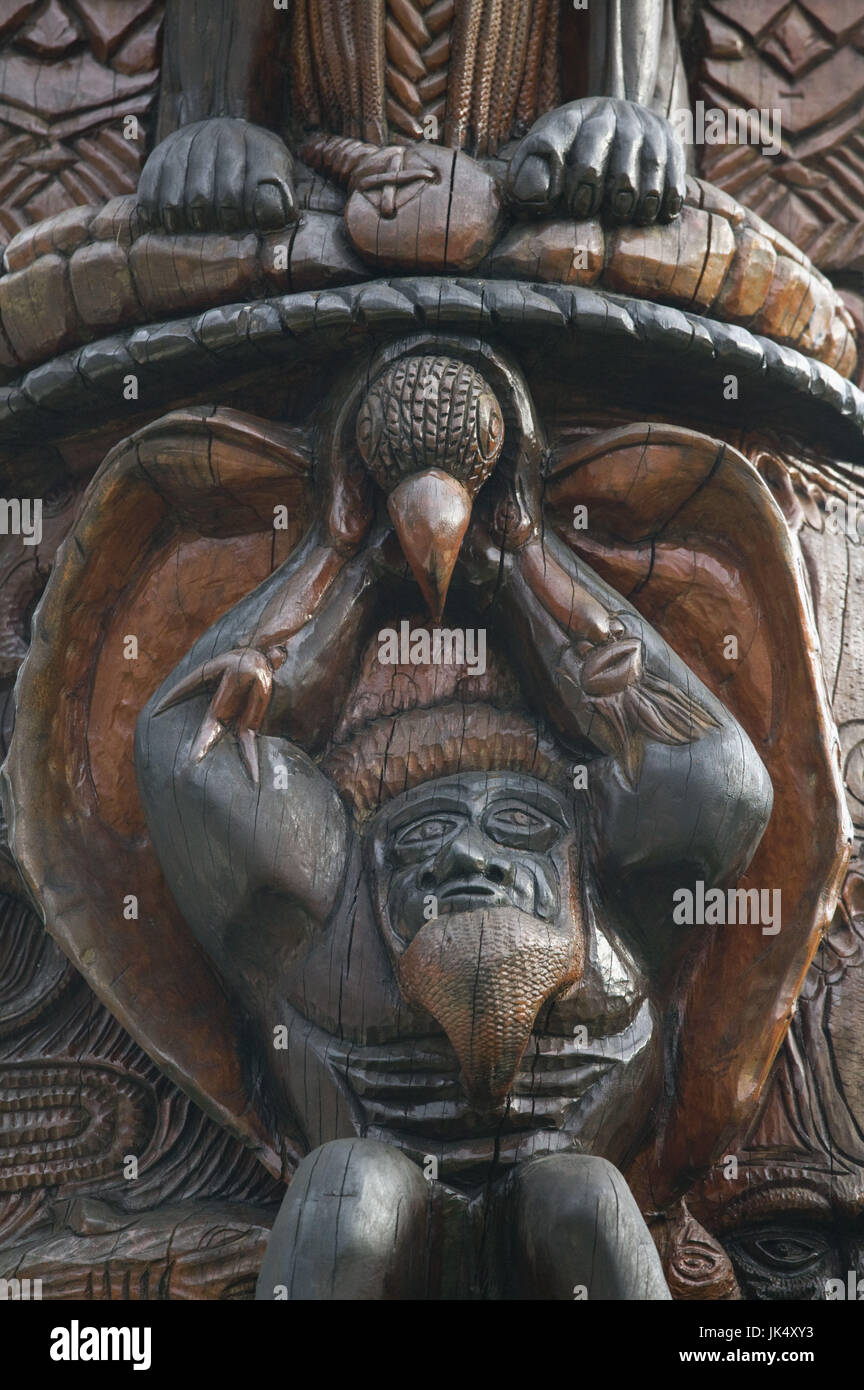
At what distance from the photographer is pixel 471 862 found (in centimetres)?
320

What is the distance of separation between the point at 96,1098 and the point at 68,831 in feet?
1.79

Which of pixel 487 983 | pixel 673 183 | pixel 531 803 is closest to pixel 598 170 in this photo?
pixel 673 183

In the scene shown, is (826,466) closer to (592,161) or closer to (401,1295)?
(592,161)

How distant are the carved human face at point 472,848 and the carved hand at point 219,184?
1177mm

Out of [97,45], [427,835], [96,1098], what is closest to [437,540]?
[427,835]

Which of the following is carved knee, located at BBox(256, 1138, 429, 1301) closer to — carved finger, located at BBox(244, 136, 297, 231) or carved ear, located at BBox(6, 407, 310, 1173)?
carved ear, located at BBox(6, 407, 310, 1173)

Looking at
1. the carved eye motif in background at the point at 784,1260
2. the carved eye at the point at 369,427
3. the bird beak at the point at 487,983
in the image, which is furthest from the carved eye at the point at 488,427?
the carved eye motif in background at the point at 784,1260

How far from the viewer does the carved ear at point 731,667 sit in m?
3.37

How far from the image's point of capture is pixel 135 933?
11.5 ft

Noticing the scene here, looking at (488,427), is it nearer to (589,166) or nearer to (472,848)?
(589,166)

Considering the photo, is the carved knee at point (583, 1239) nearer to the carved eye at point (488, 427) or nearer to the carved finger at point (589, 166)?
the carved eye at point (488, 427)

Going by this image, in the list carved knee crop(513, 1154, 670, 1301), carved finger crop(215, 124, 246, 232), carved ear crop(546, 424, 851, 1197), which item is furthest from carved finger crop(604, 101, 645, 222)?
carved knee crop(513, 1154, 670, 1301)

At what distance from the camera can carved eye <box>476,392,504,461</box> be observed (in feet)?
11.2

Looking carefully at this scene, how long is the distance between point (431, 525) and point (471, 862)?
0.63 meters
